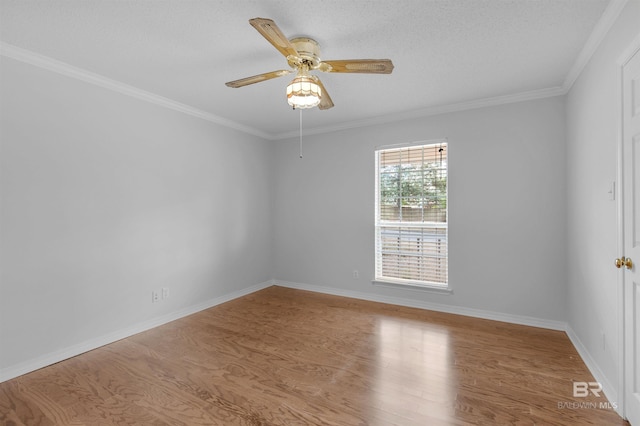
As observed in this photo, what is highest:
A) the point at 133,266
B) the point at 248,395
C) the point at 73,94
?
the point at 73,94

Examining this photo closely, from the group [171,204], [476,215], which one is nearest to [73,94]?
[171,204]

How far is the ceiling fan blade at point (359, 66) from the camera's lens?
2.07 meters

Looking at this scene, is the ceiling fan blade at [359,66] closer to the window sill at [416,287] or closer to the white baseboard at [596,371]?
the white baseboard at [596,371]

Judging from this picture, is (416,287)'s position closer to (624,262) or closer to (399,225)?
(399,225)

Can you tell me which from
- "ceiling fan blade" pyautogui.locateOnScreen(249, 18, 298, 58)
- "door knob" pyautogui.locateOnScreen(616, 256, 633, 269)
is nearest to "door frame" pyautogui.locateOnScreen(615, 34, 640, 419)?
"door knob" pyautogui.locateOnScreen(616, 256, 633, 269)

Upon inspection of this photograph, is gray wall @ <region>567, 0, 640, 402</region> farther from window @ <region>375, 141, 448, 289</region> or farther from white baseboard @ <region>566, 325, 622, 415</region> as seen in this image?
window @ <region>375, 141, 448, 289</region>

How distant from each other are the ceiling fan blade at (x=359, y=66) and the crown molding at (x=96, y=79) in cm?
228

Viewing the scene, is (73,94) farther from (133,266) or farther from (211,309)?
(211,309)

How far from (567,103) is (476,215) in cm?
150

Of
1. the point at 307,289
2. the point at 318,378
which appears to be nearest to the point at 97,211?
the point at 318,378

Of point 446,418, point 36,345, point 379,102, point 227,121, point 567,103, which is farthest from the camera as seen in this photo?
point 227,121

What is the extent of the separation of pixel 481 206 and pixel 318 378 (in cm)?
281

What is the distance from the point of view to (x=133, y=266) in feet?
10.9

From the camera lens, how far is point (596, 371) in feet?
7.71
